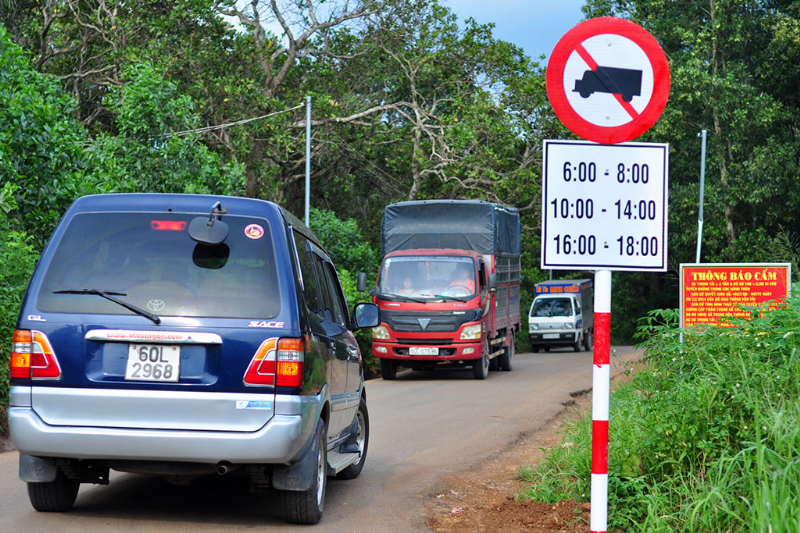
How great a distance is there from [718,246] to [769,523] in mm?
35171

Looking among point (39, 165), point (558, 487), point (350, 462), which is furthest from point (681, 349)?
point (39, 165)

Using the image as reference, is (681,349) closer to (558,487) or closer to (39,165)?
(558,487)

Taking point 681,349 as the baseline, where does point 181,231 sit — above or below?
above

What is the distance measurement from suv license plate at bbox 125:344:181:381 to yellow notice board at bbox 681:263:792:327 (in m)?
8.70

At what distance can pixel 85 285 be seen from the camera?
217 inches

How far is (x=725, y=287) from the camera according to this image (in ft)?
42.9

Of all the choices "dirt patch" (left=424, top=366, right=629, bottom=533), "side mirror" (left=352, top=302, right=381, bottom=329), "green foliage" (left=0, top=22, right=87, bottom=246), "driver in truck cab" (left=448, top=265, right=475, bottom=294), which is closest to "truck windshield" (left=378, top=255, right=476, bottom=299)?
"driver in truck cab" (left=448, top=265, right=475, bottom=294)

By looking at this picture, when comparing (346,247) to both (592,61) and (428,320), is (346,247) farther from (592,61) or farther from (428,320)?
(592,61)

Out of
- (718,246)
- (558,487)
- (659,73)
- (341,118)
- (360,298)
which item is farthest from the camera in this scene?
(718,246)

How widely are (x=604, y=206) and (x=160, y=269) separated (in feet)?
8.35

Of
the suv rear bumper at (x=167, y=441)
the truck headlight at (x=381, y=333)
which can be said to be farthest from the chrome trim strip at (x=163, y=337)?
the truck headlight at (x=381, y=333)

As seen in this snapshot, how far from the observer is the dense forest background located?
1969 cm

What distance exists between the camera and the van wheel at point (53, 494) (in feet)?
19.5

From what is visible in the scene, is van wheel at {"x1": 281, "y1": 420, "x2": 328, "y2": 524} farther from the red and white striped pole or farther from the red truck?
the red truck
